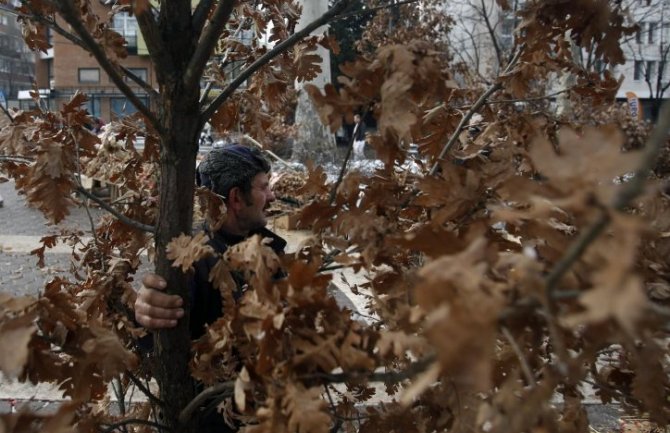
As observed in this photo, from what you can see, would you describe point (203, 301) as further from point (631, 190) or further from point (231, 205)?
point (631, 190)

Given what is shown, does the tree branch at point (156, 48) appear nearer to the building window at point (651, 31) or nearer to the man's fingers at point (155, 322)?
the man's fingers at point (155, 322)

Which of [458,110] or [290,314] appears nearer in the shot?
[290,314]

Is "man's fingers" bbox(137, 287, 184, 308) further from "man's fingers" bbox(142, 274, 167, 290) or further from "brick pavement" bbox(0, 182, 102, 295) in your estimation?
"brick pavement" bbox(0, 182, 102, 295)

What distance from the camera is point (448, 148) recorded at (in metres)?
1.53

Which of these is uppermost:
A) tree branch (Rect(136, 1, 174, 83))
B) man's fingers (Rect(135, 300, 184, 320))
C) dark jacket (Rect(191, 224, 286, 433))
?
tree branch (Rect(136, 1, 174, 83))

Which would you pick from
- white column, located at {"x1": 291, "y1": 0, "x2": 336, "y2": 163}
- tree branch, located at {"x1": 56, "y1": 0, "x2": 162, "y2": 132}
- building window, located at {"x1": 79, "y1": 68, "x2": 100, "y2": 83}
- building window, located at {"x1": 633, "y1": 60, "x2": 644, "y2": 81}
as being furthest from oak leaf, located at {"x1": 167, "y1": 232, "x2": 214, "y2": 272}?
building window, located at {"x1": 79, "y1": 68, "x2": 100, "y2": 83}

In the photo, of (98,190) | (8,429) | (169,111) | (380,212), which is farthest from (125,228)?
(98,190)

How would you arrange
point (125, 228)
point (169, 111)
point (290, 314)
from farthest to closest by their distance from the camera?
1. point (125, 228)
2. point (169, 111)
3. point (290, 314)

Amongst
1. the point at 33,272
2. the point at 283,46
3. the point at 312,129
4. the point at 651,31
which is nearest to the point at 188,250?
the point at 283,46

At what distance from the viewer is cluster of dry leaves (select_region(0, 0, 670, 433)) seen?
663 mm

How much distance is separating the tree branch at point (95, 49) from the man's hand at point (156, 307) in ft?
1.36

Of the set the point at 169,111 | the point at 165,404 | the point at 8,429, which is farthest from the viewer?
the point at 165,404

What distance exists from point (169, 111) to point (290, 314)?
0.77 m

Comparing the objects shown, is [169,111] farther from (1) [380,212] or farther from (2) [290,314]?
(2) [290,314]
